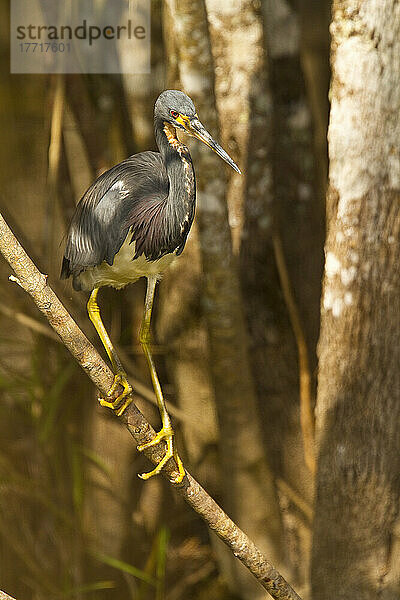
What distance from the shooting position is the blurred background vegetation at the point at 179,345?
1.26m

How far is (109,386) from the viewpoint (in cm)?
87

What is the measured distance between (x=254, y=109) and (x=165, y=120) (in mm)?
430

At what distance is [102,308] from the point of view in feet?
4.34

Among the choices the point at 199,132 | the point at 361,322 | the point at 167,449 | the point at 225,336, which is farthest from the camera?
the point at 225,336

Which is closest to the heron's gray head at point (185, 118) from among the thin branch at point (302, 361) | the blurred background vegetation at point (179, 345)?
the blurred background vegetation at point (179, 345)

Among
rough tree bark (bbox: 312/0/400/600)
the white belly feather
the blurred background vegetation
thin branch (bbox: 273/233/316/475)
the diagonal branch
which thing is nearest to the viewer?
the diagonal branch

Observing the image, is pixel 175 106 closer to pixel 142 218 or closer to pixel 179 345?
pixel 142 218

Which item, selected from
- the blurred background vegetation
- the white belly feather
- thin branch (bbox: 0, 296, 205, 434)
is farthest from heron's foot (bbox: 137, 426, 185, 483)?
thin branch (bbox: 0, 296, 205, 434)

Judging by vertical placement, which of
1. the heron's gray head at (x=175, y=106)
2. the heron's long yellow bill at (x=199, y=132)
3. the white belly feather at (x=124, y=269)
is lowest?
the white belly feather at (x=124, y=269)

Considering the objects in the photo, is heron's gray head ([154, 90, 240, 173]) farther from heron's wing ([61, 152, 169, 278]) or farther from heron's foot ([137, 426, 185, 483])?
heron's foot ([137, 426, 185, 483])

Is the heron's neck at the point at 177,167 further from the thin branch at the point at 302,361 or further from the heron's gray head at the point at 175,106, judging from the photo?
the thin branch at the point at 302,361

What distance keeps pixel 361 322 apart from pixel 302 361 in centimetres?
30

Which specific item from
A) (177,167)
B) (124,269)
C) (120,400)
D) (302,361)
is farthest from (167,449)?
(302,361)

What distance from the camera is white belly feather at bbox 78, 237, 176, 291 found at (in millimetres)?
896
